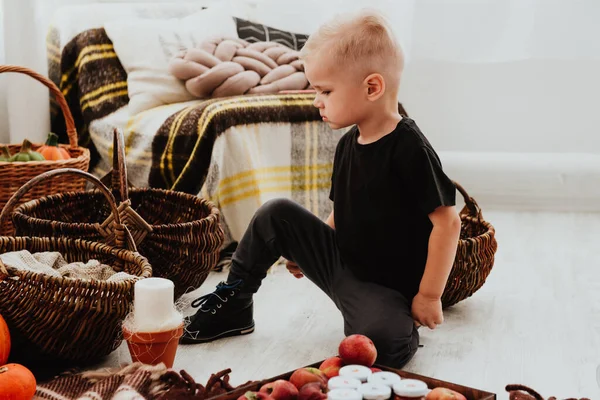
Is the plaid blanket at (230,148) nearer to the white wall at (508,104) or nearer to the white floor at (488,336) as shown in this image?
the white floor at (488,336)

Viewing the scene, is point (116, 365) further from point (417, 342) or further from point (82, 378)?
point (417, 342)

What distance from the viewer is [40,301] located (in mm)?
1302

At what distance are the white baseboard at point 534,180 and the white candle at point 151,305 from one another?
6.67 ft

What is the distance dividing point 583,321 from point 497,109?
1.69 metres

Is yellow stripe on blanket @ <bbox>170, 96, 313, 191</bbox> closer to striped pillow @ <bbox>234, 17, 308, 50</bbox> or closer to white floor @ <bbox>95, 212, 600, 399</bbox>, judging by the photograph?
white floor @ <bbox>95, 212, 600, 399</bbox>

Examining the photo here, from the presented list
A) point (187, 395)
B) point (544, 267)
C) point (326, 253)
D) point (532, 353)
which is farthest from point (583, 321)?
point (187, 395)

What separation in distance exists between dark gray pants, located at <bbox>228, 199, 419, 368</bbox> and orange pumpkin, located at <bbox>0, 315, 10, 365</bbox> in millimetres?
474

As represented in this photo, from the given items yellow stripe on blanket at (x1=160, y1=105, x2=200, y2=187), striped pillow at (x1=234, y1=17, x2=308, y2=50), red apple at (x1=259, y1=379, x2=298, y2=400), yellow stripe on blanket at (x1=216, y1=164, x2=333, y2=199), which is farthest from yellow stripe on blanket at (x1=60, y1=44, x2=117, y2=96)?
red apple at (x1=259, y1=379, x2=298, y2=400)

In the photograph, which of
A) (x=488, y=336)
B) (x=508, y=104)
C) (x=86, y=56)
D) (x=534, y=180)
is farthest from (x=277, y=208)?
(x=508, y=104)

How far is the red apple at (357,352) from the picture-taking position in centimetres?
115

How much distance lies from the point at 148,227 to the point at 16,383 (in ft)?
1.67

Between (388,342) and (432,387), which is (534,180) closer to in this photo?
(388,342)

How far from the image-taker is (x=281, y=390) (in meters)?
0.99

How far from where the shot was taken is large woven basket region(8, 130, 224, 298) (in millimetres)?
1624
